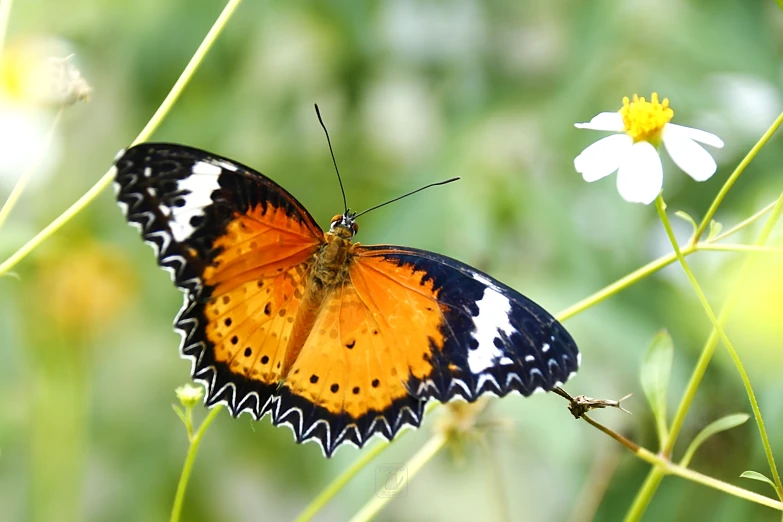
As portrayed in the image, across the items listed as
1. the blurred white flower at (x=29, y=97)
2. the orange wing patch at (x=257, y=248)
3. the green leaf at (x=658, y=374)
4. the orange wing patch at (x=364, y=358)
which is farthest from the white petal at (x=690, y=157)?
the blurred white flower at (x=29, y=97)

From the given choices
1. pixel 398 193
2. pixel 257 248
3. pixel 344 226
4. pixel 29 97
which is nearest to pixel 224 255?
pixel 257 248

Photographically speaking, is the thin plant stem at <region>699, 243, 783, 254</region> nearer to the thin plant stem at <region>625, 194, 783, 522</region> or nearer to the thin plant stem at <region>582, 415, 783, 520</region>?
the thin plant stem at <region>625, 194, 783, 522</region>

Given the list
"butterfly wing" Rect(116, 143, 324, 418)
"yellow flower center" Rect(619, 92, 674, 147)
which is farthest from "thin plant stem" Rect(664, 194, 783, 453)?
"butterfly wing" Rect(116, 143, 324, 418)

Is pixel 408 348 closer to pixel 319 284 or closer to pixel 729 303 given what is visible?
pixel 319 284

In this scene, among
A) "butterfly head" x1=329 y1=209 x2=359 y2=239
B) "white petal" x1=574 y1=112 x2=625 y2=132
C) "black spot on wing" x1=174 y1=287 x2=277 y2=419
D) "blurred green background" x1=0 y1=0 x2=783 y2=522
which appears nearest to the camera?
"white petal" x1=574 y1=112 x2=625 y2=132

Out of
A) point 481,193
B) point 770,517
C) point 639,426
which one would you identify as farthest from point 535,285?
point 770,517

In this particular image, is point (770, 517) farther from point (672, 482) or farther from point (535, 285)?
point (535, 285)
